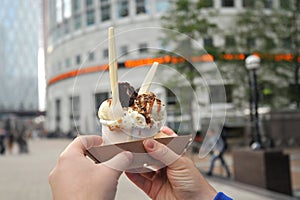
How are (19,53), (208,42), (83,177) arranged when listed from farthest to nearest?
(19,53)
(208,42)
(83,177)

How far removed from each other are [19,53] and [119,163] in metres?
115

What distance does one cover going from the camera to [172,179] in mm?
1582

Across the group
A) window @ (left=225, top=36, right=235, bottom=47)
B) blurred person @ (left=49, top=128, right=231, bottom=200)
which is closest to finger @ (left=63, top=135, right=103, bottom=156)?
blurred person @ (left=49, top=128, right=231, bottom=200)

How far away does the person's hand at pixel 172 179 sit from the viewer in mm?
1334

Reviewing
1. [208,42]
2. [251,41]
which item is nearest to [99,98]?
[208,42]

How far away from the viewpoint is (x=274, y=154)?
318 inches

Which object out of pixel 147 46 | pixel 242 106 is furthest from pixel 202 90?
pixel 242 106

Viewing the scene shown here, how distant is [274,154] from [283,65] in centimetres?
1118

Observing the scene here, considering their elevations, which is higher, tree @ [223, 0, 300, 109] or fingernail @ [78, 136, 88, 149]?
tree @ [223, 0, 300, 109]

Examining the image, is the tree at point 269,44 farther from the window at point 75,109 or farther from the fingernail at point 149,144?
the fingernail at point 149,144

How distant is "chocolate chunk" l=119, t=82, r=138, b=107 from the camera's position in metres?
1.32

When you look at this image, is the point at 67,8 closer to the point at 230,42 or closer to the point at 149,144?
the point at 149,144

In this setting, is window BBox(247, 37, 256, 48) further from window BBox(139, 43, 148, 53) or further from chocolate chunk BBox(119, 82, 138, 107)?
chocolate chunk BBox(119, 82, 138, 107)

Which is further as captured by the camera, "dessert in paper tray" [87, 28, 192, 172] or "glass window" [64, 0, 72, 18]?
"glass window" [64, 0, 72, 18]
